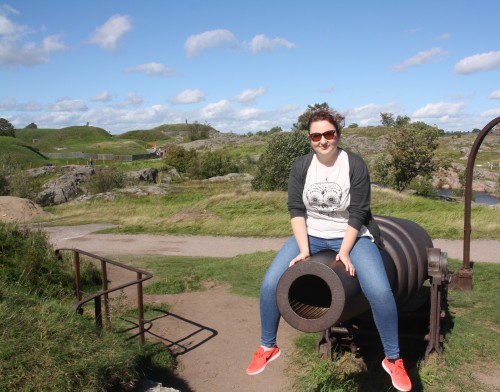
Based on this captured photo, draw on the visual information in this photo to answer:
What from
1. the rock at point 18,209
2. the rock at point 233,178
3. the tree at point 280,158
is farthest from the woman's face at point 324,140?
the rock at point 233,178

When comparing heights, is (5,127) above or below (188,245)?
above

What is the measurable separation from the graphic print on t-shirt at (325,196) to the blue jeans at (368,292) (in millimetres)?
317

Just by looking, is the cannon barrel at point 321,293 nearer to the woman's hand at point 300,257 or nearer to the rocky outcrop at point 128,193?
the woman's hand at point 300,257

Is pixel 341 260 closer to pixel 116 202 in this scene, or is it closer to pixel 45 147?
pixel 116 202

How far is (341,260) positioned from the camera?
383 centimetres

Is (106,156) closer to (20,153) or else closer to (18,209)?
(20,153)

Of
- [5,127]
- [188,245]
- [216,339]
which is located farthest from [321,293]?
[5,127]

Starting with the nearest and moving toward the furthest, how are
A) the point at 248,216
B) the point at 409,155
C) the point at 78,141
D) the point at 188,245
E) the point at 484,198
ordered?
the point at 188,245 → the point at 248,216 → the point at 409,155 → the point at 484,198 → the point at 78,141

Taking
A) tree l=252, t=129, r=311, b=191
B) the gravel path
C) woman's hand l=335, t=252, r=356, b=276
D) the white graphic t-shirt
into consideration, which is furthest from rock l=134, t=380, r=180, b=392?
tree l=252, t=129, r=311, b=191

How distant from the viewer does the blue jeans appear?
377 centimetres

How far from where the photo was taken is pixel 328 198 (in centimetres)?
399

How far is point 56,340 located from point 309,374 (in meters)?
2.74

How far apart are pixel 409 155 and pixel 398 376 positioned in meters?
35.4

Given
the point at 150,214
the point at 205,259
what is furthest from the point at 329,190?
the point at 150,214
